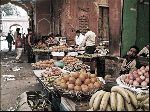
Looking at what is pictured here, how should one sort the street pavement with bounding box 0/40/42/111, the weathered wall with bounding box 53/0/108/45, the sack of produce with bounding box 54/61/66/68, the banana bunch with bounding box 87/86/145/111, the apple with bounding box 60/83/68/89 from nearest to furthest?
the banana bunch with bounding box 87/86/145/111
the apple with bounding box 60/83/68/89
the street pavement with bounding box 0/40/42/111
the sack of produce with bounding box 54/61/66/68
the weathered wall with bounding box 53/0/108/45

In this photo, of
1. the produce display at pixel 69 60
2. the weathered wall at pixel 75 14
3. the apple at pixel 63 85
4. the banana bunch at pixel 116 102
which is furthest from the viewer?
the weathered wall at pixel 75 14

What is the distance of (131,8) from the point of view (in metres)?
6.03

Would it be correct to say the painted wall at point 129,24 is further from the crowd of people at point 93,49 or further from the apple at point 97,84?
the apple at point 97,84

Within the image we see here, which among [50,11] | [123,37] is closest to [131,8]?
[123,37]

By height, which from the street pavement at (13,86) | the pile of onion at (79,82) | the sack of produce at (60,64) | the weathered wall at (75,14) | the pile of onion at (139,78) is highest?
the weathered wall at (75,14)

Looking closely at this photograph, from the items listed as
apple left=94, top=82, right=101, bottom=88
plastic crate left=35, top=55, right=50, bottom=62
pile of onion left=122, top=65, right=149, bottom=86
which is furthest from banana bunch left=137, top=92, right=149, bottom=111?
plastic crate left=35, top=55, right=50, bottom=62

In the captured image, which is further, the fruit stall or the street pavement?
the street pavement

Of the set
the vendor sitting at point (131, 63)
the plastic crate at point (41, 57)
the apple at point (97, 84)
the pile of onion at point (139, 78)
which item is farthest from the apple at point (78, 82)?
the plastic crate at point (41, 57)

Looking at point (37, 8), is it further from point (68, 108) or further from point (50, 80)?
point (68, 108)

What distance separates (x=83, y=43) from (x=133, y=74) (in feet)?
20.9

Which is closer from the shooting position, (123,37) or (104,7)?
(123,37)

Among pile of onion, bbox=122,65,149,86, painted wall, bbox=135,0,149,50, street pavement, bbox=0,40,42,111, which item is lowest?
street pavement, bbox=0,40,42,111

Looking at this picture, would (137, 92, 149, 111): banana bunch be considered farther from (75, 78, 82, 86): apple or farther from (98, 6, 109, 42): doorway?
(98, 6, 109, 42): doorway

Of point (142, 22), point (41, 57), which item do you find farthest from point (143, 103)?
point (41, 57)
